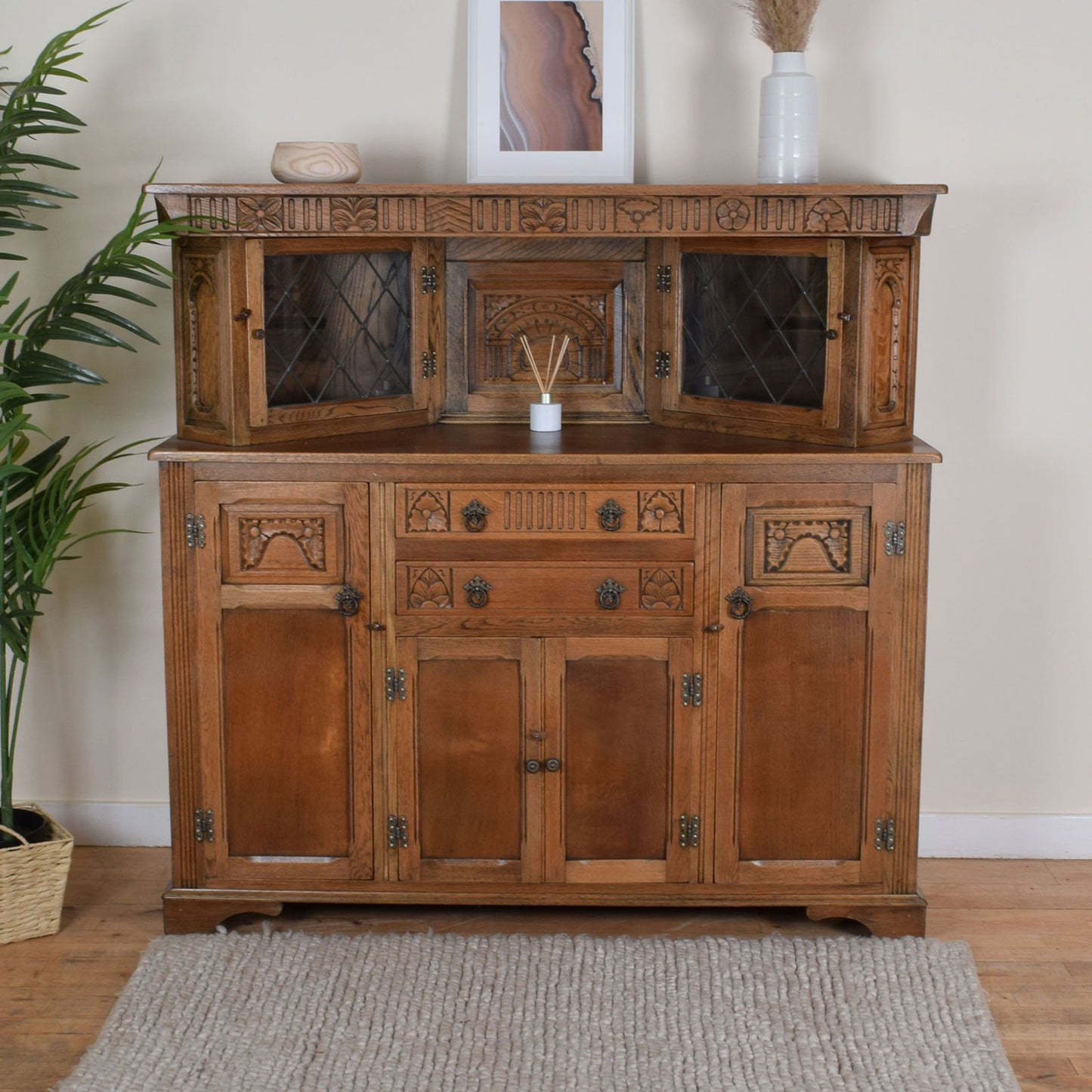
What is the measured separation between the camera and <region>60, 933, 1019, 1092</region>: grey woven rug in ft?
8.92

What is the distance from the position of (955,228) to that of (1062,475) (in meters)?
0.69

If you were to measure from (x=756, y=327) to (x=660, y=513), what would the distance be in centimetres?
57

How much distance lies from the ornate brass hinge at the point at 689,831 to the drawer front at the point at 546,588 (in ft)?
1.58

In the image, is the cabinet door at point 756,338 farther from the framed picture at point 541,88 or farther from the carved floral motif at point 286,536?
the carved floral motif at point 286,536

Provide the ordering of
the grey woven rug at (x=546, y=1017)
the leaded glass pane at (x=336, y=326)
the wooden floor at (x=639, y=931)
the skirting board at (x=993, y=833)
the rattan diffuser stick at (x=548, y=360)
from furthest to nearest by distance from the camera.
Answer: the skirting board at (x=993, y=833) < the rattan diffuser stick at (x=548, y=360) < the leaded glass pane at (x=336, y=326) < the wooden floor at (x=639, y=931) < the grey woven rug at (x=546, y=1017)

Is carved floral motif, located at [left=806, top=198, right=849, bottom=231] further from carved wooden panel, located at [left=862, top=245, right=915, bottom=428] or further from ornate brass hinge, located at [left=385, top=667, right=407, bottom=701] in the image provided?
ornate brass hinge, located at [left=385, top=667, right=407, bottom=701]

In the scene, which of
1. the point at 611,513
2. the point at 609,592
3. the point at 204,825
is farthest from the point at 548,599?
the point at 204,825

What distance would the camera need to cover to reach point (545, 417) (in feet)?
11.3

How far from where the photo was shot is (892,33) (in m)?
3.45

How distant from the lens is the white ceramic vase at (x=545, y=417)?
11.2ft

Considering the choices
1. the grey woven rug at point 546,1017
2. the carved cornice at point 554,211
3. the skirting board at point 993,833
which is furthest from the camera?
the skirting board at point 993,833

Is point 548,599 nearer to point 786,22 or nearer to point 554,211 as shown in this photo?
point 554,211

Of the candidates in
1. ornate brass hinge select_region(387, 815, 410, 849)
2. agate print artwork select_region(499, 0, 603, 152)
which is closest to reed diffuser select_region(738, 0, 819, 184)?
agate print artwork select_region(499, 0, 603, 152)

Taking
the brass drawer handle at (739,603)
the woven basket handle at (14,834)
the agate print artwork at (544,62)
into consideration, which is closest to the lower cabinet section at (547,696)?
the brass drawer handle at (739,603)
